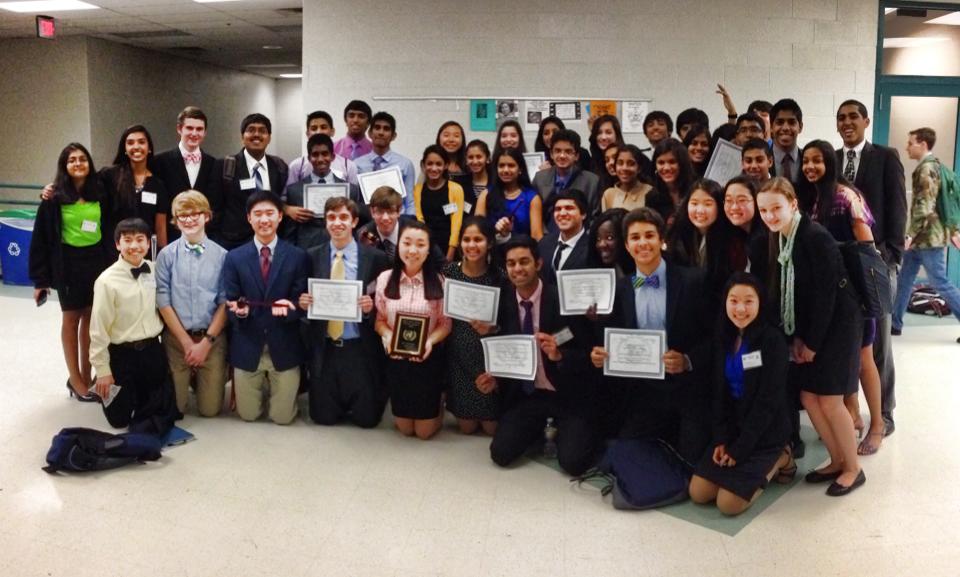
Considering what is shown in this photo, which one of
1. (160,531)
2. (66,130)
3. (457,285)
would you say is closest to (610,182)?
(457,285)

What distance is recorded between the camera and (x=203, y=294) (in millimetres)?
3963

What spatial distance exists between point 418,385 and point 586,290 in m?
0.99

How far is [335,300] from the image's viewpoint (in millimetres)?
3783

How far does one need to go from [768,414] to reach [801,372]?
35cm

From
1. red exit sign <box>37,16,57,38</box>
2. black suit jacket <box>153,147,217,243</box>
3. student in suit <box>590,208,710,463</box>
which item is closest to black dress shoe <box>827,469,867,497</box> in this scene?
student in suit <box>590,208,710,463</box>

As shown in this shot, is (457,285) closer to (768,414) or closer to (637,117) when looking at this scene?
(768,414)

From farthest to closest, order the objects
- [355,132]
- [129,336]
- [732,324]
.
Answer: [355,132] → [129,336] → [732,324]

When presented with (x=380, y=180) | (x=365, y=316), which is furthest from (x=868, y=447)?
(x=380, y=180)

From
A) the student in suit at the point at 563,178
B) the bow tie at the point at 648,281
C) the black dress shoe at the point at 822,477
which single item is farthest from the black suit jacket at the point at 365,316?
the black dress shoe at the point at 822,477

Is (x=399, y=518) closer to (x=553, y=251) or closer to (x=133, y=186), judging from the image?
(x=553, y=251)

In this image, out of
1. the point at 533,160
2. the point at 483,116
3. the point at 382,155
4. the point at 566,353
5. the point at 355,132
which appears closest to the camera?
the point at 566,353

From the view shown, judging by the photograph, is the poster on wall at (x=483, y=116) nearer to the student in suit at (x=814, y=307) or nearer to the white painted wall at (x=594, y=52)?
the white painted wall at (x=594, y=52)

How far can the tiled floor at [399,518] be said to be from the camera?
2.67m

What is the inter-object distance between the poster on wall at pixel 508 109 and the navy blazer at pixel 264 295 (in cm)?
307
